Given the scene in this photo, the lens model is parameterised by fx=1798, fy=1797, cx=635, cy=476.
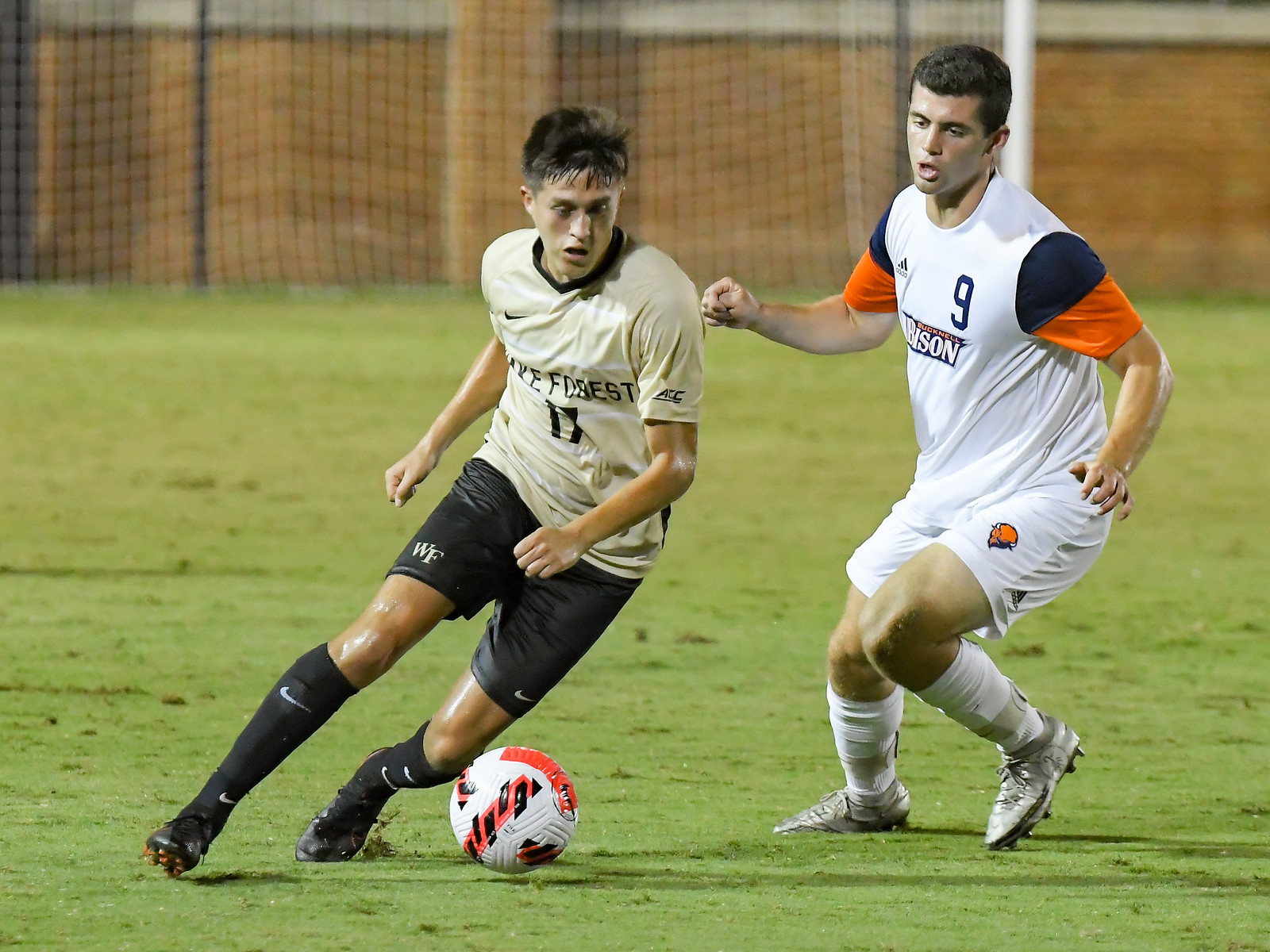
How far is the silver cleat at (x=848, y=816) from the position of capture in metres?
4.79

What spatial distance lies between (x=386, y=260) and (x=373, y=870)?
18012 millimetres

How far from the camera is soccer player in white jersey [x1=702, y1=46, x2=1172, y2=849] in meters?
4.36

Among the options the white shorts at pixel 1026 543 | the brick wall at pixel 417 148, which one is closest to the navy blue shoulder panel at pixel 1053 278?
the white shorts at pixel 1026 543

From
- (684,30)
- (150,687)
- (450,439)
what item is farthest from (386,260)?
(450,439)

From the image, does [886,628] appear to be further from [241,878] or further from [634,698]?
[634,698]

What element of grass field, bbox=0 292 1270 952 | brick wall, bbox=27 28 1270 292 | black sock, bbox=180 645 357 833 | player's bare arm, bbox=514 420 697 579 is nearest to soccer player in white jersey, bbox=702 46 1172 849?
grass field, bbox=0 292 1270 952

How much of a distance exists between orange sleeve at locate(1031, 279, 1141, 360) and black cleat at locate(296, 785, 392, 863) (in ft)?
6.62

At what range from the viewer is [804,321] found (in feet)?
16.2

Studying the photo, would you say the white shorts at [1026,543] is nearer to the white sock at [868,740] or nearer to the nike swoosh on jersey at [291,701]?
the white sock at [868,740]

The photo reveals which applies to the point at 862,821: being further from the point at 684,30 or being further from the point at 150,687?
the point at 684,30

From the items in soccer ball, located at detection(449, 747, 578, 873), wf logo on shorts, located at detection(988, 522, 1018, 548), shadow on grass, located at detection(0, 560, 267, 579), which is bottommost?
shadow on grass, located at detection(0, 560, 267, 579)

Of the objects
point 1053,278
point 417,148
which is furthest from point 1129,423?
point 417,148

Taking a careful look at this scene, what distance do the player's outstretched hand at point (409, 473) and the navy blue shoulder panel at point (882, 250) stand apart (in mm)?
1308

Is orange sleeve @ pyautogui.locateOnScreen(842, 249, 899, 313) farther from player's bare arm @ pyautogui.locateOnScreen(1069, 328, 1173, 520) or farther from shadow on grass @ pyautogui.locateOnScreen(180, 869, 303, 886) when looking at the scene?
shadow on grass @ pyautogui.locateOnScreen(180, 869, 303, 886)
